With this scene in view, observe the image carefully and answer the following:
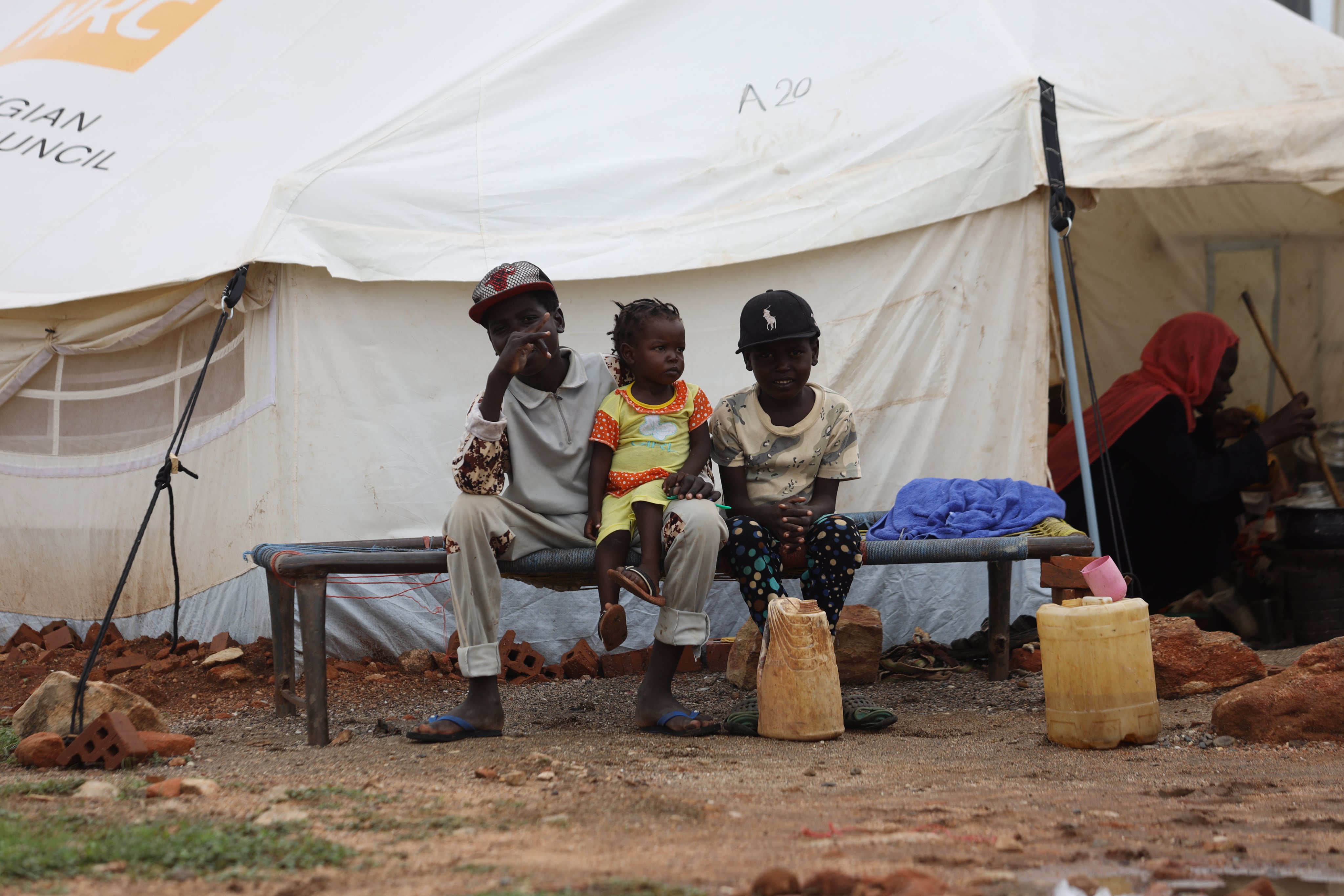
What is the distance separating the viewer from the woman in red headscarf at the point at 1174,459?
4.35 metres

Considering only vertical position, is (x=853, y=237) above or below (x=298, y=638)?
above

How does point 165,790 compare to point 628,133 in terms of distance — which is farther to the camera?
point 628,133

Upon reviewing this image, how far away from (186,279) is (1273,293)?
4.71 metres

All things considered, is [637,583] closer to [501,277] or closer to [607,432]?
[607,432]

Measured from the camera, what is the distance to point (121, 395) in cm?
459

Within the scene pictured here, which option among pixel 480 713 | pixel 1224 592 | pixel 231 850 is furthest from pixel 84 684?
pixel 1224 592

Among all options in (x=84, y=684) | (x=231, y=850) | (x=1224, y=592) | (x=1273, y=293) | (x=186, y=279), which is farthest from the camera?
(x=1273, y=293)

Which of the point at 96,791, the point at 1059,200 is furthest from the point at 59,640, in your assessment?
the point at 1059,200

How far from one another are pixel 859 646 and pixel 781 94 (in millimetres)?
2030

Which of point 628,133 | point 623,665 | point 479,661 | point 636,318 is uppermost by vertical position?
point 628,133

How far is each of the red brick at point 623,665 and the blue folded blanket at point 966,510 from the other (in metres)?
1.01

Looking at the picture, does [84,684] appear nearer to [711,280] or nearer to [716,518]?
[716,518]

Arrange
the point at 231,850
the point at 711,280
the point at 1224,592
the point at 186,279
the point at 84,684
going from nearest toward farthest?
the point at 231,850
the point at 84,684
the point at 186,279
the point at 711,280
the point at 1224,592

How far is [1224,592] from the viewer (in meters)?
4.79
